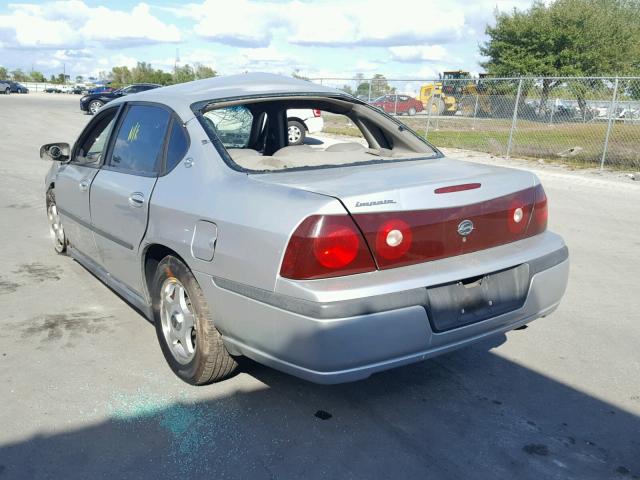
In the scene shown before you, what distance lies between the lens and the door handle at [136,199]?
365cm

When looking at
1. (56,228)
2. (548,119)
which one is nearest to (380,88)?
(548,119)

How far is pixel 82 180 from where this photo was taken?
4625mm

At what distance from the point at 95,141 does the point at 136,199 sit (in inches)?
64.2

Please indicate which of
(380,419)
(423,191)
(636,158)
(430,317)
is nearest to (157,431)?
(380,419)

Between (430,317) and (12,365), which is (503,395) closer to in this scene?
(430,317)

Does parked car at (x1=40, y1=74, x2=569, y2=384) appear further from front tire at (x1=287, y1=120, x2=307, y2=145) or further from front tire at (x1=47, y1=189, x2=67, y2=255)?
front tire at (x1=47, y1=189, x2=67, y2=255)

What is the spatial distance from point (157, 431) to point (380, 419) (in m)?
1.11

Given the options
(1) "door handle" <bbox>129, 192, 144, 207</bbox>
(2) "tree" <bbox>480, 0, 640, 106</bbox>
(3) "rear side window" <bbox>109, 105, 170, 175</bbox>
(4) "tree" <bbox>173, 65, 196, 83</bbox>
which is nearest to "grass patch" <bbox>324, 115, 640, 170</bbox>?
(3) "rear side window" <bbox>109, 105, 170, 175</bbox>

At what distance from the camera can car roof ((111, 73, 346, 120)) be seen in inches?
147

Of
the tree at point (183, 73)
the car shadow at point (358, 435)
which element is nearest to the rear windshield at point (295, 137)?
the car shadow at point (358, 435)

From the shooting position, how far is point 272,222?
9.04 ft

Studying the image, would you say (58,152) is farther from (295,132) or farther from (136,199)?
(295,132)

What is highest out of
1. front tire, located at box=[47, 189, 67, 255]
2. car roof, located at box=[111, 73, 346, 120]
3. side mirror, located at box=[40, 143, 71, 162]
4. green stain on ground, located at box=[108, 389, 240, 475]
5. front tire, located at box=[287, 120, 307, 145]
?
car roof, located at box=[111, 73, 346, 120]

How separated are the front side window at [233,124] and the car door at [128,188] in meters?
0.43
